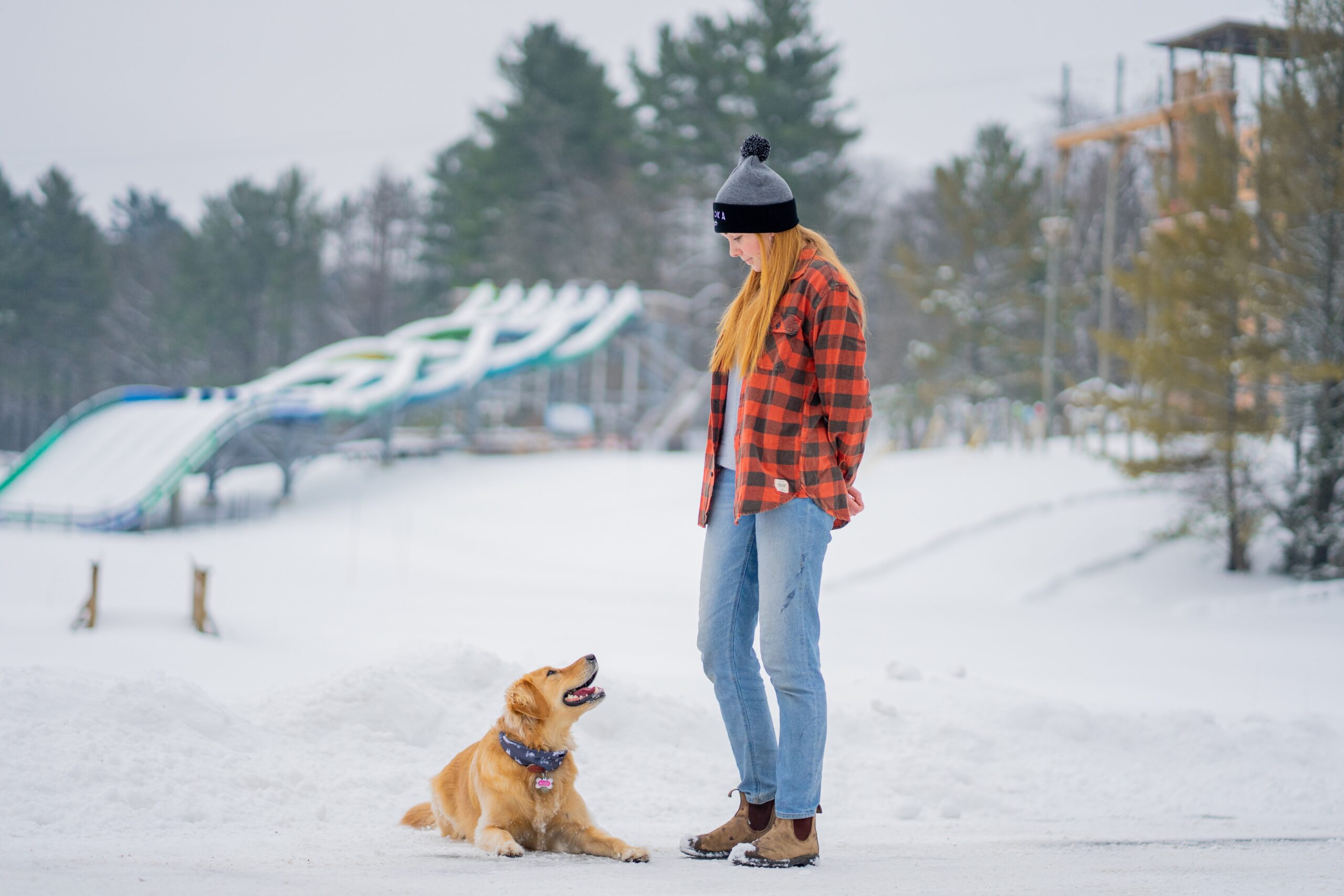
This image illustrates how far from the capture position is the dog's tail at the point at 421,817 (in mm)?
3789

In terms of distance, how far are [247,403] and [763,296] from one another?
1812 cm

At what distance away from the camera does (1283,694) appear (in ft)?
25.1

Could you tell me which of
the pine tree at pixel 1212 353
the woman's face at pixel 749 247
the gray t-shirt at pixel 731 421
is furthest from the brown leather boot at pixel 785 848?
the pine tree at pixel 1212 353

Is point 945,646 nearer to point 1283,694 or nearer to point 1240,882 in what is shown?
point 1283,694

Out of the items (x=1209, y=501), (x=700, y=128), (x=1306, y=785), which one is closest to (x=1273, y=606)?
(x=1209, y=501)

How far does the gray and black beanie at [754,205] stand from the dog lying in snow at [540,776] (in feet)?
4.03

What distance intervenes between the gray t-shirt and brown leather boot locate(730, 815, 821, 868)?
3.11ft

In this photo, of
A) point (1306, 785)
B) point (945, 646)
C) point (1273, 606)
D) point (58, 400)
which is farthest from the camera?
point (58, 400)

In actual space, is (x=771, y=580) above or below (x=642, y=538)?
above

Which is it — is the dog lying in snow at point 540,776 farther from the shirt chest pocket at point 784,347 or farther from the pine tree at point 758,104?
the pine tree at point 758,104

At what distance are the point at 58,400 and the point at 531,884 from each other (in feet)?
119

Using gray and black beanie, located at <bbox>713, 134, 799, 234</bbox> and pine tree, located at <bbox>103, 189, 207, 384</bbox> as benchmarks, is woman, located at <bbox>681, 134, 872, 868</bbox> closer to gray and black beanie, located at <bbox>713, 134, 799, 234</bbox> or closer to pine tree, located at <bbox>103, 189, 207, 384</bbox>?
gray and black beanie, located at <bbox>713, 134, 799, 234</bbox>

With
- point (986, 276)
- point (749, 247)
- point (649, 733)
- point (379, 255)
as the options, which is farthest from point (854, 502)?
point (379, 255)

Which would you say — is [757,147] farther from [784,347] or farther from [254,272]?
[254,272]
